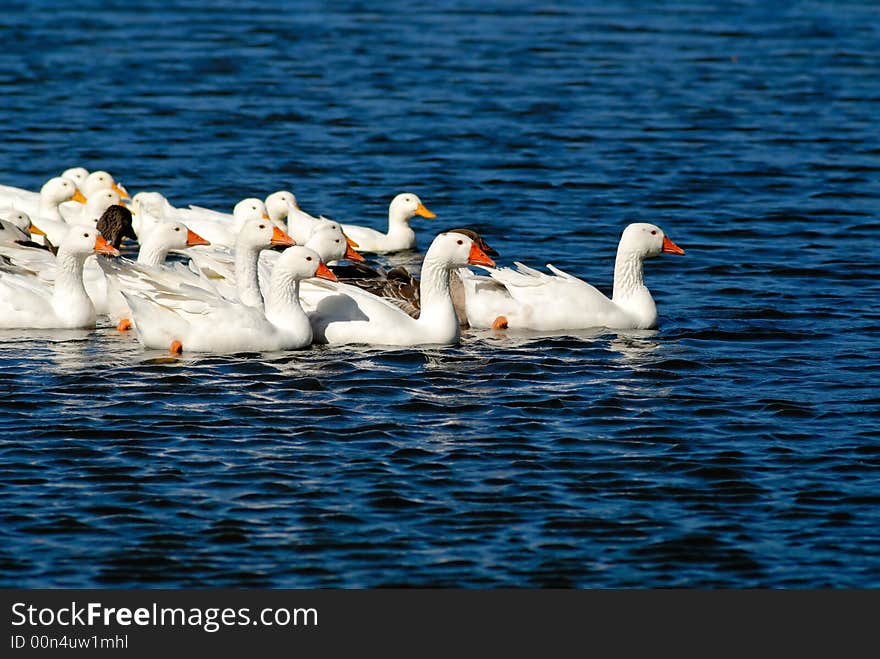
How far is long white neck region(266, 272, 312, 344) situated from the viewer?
50.4 ft

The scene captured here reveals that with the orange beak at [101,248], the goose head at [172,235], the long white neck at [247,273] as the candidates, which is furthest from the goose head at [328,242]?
the orange beak at [101,248]

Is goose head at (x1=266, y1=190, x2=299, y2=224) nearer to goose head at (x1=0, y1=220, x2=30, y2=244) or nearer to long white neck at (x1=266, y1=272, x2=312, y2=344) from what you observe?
goose head at (x1=0, y1=220, x2=30, y2=244)

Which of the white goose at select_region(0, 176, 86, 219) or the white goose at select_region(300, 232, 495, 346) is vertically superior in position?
the white goose at select_region(0, 176, 86, 219)

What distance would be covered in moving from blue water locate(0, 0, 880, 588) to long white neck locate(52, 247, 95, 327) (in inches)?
16.1

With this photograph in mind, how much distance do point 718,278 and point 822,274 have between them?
4.01ft

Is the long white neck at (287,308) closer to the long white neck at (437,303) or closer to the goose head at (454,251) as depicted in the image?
the long white neck at (437,303)

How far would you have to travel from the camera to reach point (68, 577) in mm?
10203

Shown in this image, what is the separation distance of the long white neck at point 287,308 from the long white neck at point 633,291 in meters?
3.33

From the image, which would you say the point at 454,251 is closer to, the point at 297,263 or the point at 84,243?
the point at 297,263

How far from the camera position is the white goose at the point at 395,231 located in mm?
A: 20797

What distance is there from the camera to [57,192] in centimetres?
2075

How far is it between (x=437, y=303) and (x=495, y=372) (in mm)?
1154

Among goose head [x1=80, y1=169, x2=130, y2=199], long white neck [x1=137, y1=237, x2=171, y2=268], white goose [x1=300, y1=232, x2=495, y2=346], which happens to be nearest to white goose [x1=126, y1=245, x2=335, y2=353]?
white goose [x1=300, y1=232, x2=495, y2=346]

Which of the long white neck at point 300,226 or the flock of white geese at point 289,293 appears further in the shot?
the long white neck at point 300,226
